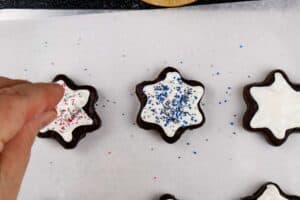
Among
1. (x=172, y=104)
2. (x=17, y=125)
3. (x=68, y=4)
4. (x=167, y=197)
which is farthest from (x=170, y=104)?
(x=17, y=125)

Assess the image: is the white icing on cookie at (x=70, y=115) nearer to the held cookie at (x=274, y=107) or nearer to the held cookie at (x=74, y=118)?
the held cookie at (x=74, y=118)

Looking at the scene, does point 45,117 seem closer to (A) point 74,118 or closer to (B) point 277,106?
(A) point 74,118

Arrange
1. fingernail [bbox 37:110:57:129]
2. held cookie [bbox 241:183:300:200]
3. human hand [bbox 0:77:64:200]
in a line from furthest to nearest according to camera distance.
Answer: held cookie [bbox 241:183:300:200], fingernail [bbox 37:110:57:129], human hand [bbox 0:77:64:200]

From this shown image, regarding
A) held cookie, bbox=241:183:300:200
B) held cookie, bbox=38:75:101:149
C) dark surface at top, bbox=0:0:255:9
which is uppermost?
dark surface at top, bbox=0:0:255:9

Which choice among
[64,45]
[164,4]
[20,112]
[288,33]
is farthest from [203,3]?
[20,112]

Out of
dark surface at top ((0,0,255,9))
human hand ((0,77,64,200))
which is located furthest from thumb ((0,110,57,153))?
dark surface at top ((0,0,255,9))

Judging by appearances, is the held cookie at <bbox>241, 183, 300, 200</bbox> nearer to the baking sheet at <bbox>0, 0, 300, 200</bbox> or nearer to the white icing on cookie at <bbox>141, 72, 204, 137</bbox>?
the baking sheet at <bbox>0, 0, 300, 200</bbox>

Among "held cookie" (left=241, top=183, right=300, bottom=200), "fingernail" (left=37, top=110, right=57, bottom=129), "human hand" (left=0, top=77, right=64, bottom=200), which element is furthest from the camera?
"held cookie" (left=241, top=183, right=300, bottom=200)
